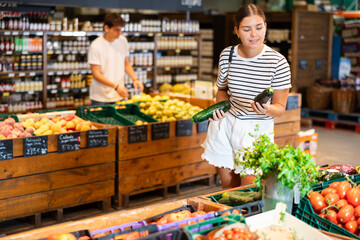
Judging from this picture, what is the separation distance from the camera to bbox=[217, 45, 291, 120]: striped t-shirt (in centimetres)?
339

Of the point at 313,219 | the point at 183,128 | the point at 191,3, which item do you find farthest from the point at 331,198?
the point at 191,3

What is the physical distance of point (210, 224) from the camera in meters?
2.37

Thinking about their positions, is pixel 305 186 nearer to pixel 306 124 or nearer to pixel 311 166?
pixel 311 166

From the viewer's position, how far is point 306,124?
403 inches

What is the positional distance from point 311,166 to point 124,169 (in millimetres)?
2924

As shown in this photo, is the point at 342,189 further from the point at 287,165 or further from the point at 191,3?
the point at 191,3

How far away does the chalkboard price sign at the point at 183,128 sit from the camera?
18.3 feet

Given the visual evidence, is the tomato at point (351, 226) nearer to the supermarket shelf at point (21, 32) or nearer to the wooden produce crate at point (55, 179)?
the wooden produce crate at point (55, 179)

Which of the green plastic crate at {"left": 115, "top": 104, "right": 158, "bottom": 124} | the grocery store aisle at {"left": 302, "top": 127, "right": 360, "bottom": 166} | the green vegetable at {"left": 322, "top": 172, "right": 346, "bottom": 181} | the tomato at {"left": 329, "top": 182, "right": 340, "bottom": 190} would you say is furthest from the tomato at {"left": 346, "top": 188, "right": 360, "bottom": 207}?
the grocery store aisle at {"left": 302, "top": 127, "right": 360, "bottom": 166}

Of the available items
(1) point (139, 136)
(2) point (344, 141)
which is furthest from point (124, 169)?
(2) point (344, 141)

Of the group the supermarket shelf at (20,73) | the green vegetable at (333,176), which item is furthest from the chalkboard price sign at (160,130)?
the supermarket shelf at (20,73)

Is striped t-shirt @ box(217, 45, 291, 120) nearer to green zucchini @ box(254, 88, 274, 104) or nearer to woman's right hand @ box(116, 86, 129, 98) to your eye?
green zucchini @ box(254, 88, 274, 104)

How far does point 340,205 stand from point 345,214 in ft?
0.28

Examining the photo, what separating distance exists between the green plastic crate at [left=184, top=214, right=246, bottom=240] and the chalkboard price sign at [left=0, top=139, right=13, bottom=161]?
2564 mm
